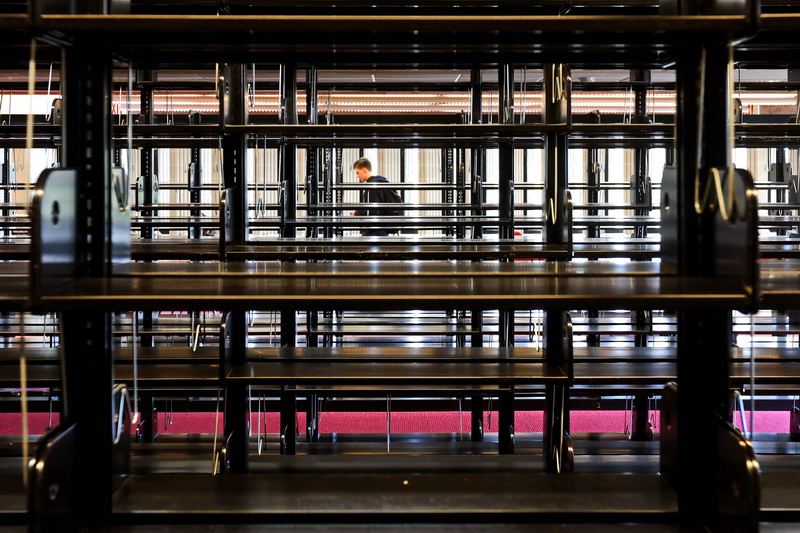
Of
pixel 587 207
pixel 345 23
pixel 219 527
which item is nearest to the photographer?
pixel 345 23

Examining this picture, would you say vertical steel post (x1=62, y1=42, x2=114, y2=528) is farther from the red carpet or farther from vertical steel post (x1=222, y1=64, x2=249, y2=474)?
the red carpet

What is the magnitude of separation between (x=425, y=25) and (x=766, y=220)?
3.00 meters

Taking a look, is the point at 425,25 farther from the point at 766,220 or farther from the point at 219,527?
the point at 766,220

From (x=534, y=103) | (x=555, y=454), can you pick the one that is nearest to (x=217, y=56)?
(x=555, y=454)

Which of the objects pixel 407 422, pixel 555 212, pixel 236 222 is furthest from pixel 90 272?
pixel 407 422

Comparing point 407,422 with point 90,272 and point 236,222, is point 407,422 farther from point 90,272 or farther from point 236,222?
point 90,272

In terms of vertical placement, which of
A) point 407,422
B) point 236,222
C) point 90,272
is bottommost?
point 407,422

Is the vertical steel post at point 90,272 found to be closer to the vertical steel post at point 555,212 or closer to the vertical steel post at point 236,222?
the vertical steel post at point 236,222

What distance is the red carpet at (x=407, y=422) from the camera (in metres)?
5.19

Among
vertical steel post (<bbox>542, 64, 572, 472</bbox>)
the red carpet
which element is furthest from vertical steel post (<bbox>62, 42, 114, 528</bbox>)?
the red carpet

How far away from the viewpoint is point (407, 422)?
5.37 meters

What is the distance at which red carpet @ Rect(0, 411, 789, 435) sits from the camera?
5188 millimetres

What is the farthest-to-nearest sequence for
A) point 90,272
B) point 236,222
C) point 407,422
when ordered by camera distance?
point 407,422 < point 236,222 < point 90,272

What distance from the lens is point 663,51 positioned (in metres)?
1.66
